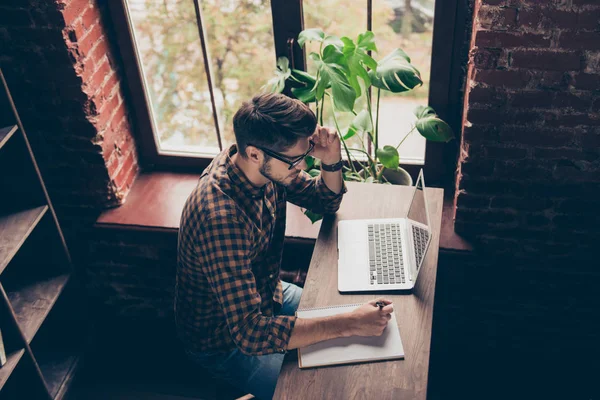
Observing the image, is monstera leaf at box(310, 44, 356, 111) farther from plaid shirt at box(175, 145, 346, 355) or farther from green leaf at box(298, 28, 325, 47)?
plaid shirt at box(175, 145, 346, 355)

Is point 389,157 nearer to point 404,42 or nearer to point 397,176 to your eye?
point 397,176

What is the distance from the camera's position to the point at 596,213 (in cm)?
229

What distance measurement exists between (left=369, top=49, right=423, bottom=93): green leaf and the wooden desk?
370mm

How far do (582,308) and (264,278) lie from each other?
4.38 ft

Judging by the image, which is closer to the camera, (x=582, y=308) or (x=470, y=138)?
(x=470, y=138)

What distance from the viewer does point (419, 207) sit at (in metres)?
2.06

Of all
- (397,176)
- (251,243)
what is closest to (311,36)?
(397,176)

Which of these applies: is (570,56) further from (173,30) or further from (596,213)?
(173,30)

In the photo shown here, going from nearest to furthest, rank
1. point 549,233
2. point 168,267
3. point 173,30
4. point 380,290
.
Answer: point 380,290 < point 549,233 < point 173,30 < point 168,267

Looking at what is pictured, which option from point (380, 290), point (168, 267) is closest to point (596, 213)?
point (380, 290)

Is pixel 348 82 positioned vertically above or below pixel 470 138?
above

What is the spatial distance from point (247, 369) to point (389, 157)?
3.10 ft

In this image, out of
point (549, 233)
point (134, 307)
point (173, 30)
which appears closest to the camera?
point (549, 233)

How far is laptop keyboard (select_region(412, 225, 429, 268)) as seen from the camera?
1.94 meters
